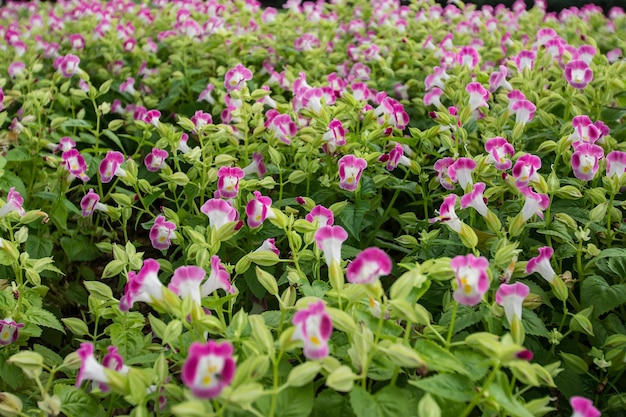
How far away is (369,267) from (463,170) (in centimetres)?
68

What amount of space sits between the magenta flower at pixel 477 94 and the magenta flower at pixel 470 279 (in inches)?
42.8

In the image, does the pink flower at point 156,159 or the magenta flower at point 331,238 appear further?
the pink flower at point 156,159

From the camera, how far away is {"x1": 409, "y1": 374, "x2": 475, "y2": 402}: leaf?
0.97 meters

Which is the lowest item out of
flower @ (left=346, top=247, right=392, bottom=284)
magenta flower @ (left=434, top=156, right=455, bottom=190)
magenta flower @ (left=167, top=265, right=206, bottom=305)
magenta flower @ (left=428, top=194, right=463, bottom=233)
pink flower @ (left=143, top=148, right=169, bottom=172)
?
magenta flower @ (left=434, top=156, right=455, bottom=190)

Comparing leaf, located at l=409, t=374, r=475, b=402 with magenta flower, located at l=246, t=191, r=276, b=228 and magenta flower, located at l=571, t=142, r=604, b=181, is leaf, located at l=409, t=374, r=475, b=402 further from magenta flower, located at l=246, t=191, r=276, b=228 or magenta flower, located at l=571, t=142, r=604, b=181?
magenta flower, located at l=571, t=142, r=604, b=181

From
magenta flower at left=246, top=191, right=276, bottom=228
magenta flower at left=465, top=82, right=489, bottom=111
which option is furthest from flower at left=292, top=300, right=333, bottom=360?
magenta flower at left=465, top=82, right=489, bottom=111

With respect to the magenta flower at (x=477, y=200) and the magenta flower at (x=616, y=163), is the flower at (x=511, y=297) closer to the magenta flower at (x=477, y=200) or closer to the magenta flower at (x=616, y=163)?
the magenta flower at (x=477, y=200)

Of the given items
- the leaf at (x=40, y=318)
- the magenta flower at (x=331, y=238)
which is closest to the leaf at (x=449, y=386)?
the magenta flower at (x=331, y=238)

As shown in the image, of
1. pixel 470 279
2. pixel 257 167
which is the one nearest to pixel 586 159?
pixel 470 279

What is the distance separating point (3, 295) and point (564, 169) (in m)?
1.50

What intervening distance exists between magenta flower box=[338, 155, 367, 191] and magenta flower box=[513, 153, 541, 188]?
1.26 ft

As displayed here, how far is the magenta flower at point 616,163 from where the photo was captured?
1.53 metres

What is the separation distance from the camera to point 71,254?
208cm

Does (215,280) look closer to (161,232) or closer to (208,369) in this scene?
(208,369)
